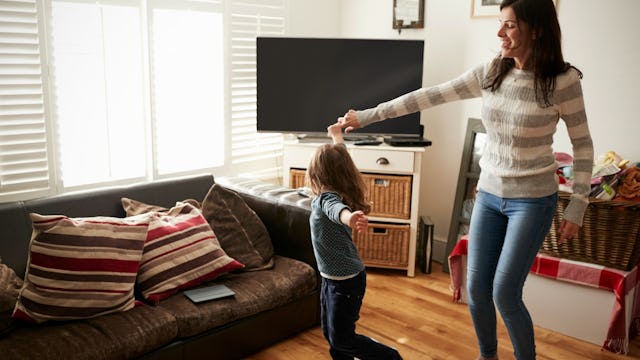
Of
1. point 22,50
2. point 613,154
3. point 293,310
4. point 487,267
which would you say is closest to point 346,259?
point 487,267

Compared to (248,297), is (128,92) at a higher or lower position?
higher

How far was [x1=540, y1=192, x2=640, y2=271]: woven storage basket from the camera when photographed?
114 inches

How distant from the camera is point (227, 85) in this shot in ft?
12.6

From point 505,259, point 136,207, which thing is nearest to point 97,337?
point 136,207

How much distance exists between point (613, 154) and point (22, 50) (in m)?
2.83

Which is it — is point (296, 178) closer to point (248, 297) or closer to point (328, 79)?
point (328, 79)

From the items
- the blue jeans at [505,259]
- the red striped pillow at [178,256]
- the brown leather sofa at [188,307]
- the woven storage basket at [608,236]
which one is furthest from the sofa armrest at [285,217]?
the woven storage basket at [608,236]

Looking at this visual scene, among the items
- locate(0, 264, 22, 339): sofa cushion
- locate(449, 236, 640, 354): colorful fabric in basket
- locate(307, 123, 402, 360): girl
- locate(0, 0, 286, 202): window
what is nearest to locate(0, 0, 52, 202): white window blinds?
locate(0, 0, 286, 202): window

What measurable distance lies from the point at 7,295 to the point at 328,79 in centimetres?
217

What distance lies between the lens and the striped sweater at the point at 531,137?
2.13 metres

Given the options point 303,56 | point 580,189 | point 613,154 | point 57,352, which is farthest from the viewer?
point 303,56

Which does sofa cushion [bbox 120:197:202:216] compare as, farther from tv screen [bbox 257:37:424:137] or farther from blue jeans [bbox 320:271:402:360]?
tv screen [bbox 257:37:424:137]

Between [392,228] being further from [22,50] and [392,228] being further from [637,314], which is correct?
[22,50]

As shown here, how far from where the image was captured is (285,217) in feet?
9.81
